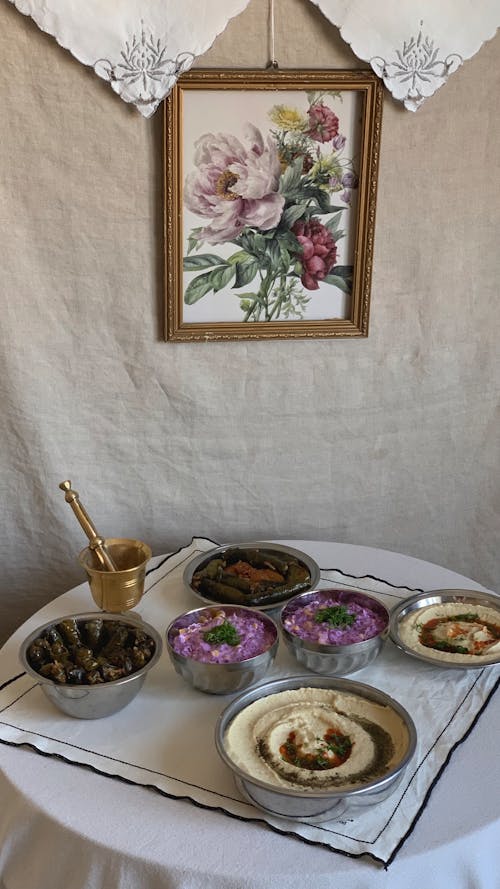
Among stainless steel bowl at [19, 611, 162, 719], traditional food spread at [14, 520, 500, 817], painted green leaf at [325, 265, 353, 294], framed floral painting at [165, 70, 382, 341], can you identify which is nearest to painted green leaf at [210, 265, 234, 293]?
framed floral painting at [165, 70, 382, 341]

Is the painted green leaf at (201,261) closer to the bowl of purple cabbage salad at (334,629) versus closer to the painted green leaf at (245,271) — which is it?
the painted green leaf at (245,271)

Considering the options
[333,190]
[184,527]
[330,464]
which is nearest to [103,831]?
[184,527]

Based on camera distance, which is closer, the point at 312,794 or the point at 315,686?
the point at 312,794

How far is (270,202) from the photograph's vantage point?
6.74 ft

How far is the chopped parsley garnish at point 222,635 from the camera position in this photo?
158 cm

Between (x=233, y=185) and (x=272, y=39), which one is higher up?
(x=272, y=39)

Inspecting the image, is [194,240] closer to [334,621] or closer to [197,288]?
[197,288]

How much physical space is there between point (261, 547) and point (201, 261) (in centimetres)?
68

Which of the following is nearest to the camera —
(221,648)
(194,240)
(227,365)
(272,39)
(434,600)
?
(221,648)

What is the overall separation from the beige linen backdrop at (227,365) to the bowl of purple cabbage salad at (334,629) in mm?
272

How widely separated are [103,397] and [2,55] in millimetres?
781

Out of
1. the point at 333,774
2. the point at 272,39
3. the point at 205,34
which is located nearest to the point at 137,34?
the point at 205,34

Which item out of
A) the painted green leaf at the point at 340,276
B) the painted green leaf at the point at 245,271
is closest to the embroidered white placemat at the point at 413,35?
the painted green leaf at the point at 340,276

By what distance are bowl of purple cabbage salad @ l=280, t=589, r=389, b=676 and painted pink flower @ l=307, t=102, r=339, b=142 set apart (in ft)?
3.39
